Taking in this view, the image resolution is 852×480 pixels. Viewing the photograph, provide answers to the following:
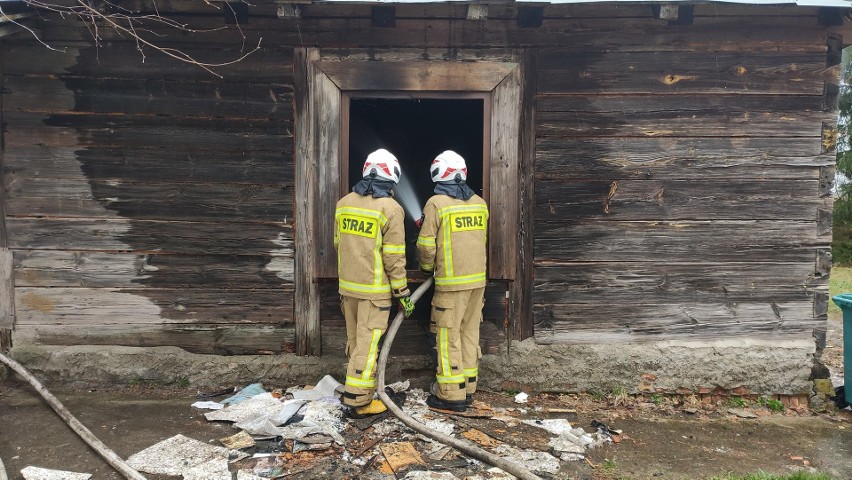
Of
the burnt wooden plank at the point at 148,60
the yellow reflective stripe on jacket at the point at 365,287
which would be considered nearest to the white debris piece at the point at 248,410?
the yellow reflective stripe on jacket at the point at 365,287

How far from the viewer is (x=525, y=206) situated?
4750mm

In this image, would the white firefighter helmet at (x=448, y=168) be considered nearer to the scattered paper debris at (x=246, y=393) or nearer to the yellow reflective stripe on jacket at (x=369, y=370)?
the yellow reflective stripe on jacket at (x=369, y=370)

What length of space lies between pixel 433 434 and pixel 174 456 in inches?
68.9

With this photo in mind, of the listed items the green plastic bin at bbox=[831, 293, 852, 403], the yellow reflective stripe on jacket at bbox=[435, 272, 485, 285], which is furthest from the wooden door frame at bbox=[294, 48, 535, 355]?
the green plastic bin at bbox=[831, 293, 852, 403]

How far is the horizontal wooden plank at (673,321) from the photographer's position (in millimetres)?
4781

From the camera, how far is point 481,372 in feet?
16.0

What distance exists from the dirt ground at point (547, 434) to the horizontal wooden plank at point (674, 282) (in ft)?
2.93

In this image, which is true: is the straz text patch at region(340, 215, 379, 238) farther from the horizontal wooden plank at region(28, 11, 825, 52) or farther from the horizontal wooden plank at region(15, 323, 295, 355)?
the horizontal wooden plank at region(28, 11, 825, 52)

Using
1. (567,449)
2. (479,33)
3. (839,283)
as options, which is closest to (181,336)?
(567,449)

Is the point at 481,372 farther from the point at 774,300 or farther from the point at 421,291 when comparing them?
the point at 774,300

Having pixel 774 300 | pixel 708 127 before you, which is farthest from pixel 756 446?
pixel 708 127

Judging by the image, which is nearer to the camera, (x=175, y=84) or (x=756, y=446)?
(x=756, y=446)

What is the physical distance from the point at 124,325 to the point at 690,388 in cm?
501

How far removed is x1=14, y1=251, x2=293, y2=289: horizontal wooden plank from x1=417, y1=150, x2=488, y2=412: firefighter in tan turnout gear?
4.35 feet
